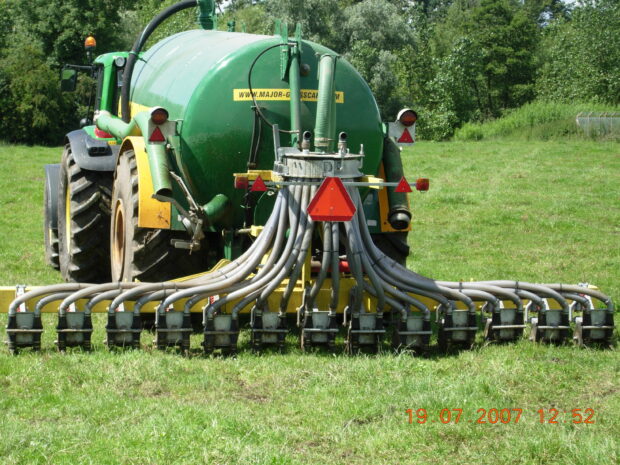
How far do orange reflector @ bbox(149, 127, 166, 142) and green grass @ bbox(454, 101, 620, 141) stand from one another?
22735 mm

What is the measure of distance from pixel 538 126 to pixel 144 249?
24760 millimetres

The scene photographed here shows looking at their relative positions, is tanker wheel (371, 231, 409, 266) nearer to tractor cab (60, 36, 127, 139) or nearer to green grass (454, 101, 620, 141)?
tractor cab (60, 36, 127, 139)

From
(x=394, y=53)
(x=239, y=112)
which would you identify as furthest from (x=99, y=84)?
(x=394, y=53)

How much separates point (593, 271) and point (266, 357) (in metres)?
5.38

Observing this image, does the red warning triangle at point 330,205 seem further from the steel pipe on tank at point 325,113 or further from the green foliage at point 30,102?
the green foliage at point 30,102

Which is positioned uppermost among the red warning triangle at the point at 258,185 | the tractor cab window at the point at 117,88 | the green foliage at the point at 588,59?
the green foliage at the point at 588,59

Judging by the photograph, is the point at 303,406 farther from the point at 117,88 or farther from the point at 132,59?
the point at 117,88

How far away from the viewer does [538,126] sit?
30.5 metres

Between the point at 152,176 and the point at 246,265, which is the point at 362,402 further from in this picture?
the point at 152,176

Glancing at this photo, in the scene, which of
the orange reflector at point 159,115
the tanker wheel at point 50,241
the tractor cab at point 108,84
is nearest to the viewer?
the orange reflector at point 159,115

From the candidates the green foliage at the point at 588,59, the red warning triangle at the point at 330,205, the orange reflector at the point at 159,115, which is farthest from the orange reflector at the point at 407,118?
the green foliage at the point at 588,59

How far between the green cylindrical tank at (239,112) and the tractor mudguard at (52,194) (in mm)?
3709

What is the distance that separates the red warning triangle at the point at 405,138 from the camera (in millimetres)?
7551

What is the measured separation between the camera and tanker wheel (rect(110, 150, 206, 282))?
294 inches
